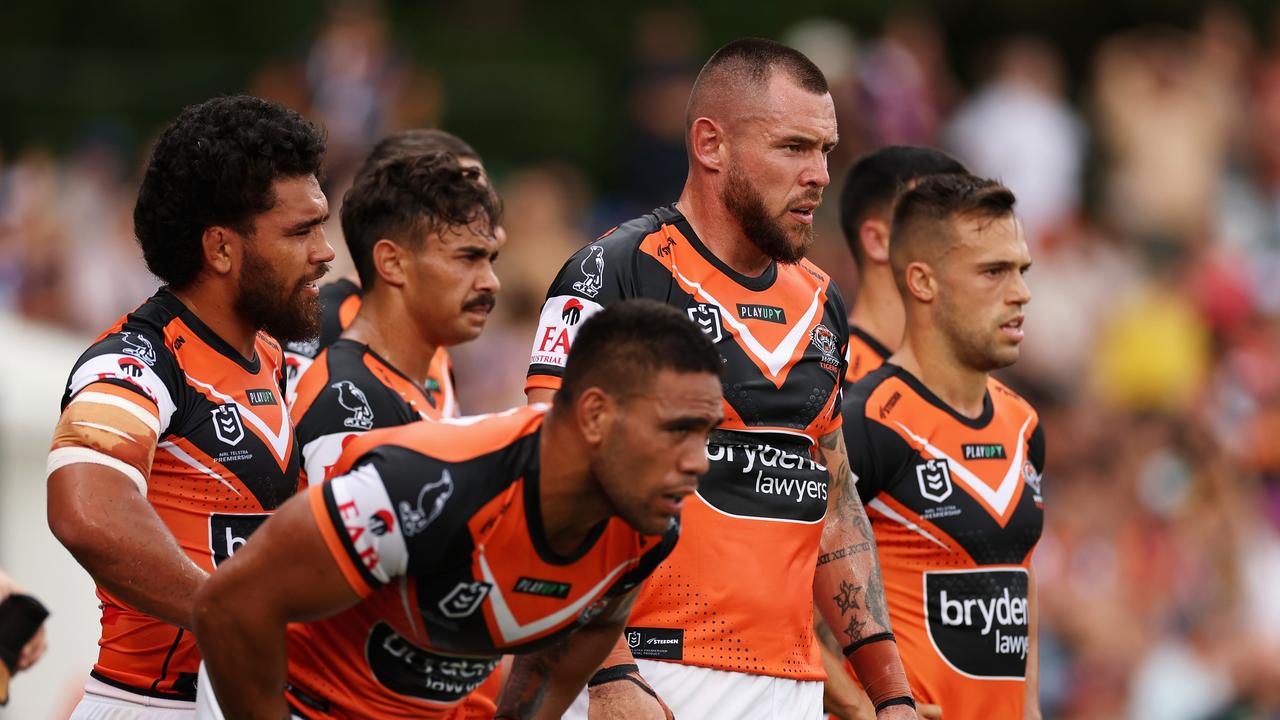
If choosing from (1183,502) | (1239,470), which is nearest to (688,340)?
(1183,502)

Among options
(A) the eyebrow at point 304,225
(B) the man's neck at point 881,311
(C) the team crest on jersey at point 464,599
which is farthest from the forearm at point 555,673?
(B) the man's neck at point 881,311

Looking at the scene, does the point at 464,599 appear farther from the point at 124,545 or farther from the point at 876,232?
the point at 876,232

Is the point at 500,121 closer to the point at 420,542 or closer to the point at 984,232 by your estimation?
the point at 984,232

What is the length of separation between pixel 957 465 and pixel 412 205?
2.22m

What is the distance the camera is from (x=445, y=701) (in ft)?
17.4

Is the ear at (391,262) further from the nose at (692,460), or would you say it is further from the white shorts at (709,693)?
the nose at (692,460)

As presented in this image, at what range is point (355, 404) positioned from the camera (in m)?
6.12

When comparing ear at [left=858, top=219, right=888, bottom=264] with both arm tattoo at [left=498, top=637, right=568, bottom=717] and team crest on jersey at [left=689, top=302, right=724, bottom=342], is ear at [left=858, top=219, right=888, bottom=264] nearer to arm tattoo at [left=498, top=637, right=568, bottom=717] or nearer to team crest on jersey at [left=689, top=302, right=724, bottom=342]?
team crest on jersey at [left=689, top=302, right=724, bottom=342]

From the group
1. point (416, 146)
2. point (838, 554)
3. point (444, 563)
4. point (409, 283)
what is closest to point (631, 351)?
point (444, 563)

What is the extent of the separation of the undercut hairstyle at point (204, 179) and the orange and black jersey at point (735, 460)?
969 mm

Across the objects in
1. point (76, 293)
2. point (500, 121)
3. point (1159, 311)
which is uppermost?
point (500, 121)

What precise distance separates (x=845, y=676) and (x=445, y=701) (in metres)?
1.78

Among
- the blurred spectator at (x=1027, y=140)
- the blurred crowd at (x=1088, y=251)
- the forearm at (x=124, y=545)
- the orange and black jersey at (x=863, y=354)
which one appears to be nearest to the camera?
the forearm at (x=124, y=545)

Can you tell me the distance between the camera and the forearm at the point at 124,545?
4961mm
